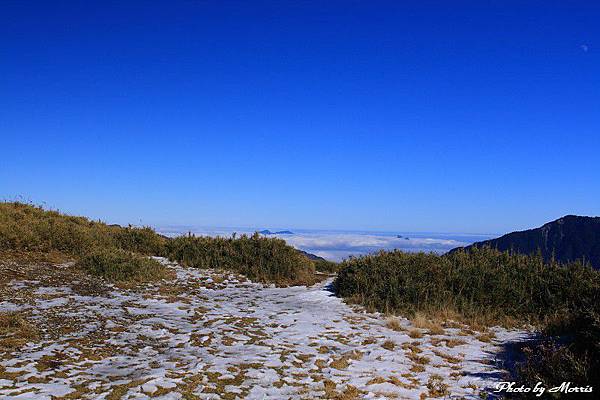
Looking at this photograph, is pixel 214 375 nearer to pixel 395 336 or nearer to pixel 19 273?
pixel 395 336

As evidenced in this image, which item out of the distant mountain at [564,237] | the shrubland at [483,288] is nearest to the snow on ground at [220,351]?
the shrubland at [483,288]

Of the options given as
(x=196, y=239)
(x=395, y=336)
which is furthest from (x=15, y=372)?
(x=196, y=239)

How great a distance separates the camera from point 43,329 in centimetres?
785

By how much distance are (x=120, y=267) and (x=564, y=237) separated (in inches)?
1620

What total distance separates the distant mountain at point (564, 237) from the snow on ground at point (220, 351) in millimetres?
32683

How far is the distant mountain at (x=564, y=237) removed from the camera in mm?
37938

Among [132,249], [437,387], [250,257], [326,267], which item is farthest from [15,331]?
[326,267]

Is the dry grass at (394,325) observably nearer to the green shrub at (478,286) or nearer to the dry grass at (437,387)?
the green shrub at (478,286)

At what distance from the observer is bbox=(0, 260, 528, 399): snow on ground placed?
5.88m

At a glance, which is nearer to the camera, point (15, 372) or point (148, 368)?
point (15, 372)

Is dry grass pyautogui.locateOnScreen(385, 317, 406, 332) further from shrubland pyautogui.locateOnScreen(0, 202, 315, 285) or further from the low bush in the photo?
the low bush

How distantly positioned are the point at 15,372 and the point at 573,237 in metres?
44.9

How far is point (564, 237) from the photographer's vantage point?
134ft

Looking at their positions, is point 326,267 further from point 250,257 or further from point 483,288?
point 483,288
